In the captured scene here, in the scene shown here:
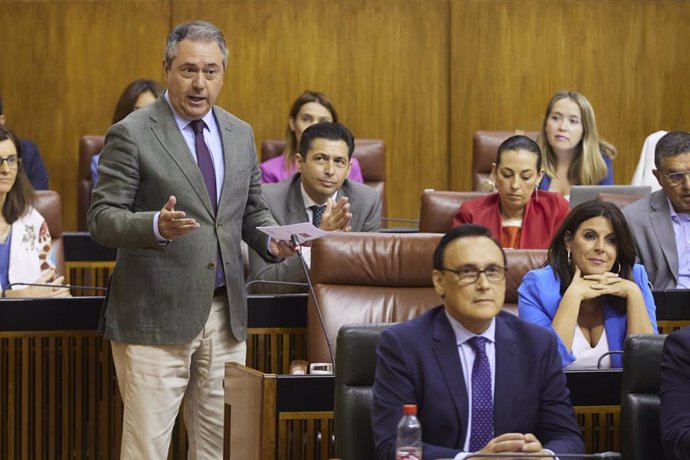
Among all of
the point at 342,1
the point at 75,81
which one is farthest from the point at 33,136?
the point at 342,1

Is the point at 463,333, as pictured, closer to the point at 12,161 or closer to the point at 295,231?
the point at 295,231

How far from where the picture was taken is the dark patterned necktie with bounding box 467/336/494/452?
2.72m

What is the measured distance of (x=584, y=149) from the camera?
19.1 ft

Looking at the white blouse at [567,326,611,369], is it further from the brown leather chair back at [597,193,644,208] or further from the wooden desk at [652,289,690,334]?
the brown leather chair back at [597,193,644,208]

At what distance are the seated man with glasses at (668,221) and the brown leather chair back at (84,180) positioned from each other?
294 centimetres

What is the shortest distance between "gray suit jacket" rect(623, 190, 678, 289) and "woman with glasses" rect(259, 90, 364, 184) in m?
1.61

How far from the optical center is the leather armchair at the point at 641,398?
2773mm

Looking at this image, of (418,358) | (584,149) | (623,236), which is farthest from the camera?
(584,149)

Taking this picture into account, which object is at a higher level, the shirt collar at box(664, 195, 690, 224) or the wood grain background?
the wood grain background

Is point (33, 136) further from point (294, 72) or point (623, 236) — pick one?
point (623, 236)

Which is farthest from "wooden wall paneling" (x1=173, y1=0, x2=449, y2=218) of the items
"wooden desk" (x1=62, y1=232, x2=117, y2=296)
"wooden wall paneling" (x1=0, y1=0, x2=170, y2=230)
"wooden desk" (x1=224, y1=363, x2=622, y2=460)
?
"wooden desk" (x1=224, y1=363, x2=622, y2=460)

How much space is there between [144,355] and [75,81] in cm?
428

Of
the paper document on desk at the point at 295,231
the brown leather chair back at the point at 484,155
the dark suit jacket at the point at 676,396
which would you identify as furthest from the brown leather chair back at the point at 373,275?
the brown leather chair back at the point at 484,155

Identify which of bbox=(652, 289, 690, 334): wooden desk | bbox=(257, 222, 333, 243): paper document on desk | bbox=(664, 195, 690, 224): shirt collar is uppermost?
bbox=(664, 195, 690, 224): shirt collar
